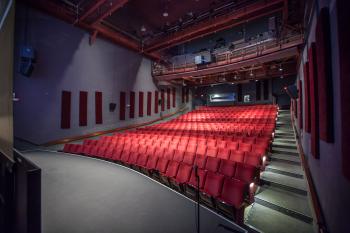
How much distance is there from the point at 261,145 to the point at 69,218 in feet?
7.73

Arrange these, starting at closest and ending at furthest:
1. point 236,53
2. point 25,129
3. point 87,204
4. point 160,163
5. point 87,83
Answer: point 87,204, point 160,163, point 25,129, point 87,83, point 236,53

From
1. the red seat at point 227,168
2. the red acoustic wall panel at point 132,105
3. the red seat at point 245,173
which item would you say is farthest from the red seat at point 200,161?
the red acoustic wall panel at point 132,105

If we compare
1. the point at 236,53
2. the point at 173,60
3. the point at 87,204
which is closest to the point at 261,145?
the point at 87,204

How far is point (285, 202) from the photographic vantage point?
5.93 feet


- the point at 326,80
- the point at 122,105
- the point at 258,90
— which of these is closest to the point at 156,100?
the point at 122,105

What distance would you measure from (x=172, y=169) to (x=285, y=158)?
68.8 inches

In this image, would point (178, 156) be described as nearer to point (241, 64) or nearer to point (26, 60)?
point (26, 60)

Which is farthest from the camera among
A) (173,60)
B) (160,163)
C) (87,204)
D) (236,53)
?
(173,60)

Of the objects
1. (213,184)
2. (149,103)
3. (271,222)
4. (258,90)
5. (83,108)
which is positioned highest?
(258,90)

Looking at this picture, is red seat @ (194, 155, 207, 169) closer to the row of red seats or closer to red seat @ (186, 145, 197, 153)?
the row of red seats

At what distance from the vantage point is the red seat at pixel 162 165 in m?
2.33

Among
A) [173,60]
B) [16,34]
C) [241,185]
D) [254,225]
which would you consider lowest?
[254,225]

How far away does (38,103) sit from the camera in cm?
Answer: 430

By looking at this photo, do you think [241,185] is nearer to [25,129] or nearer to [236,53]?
[25,129]
